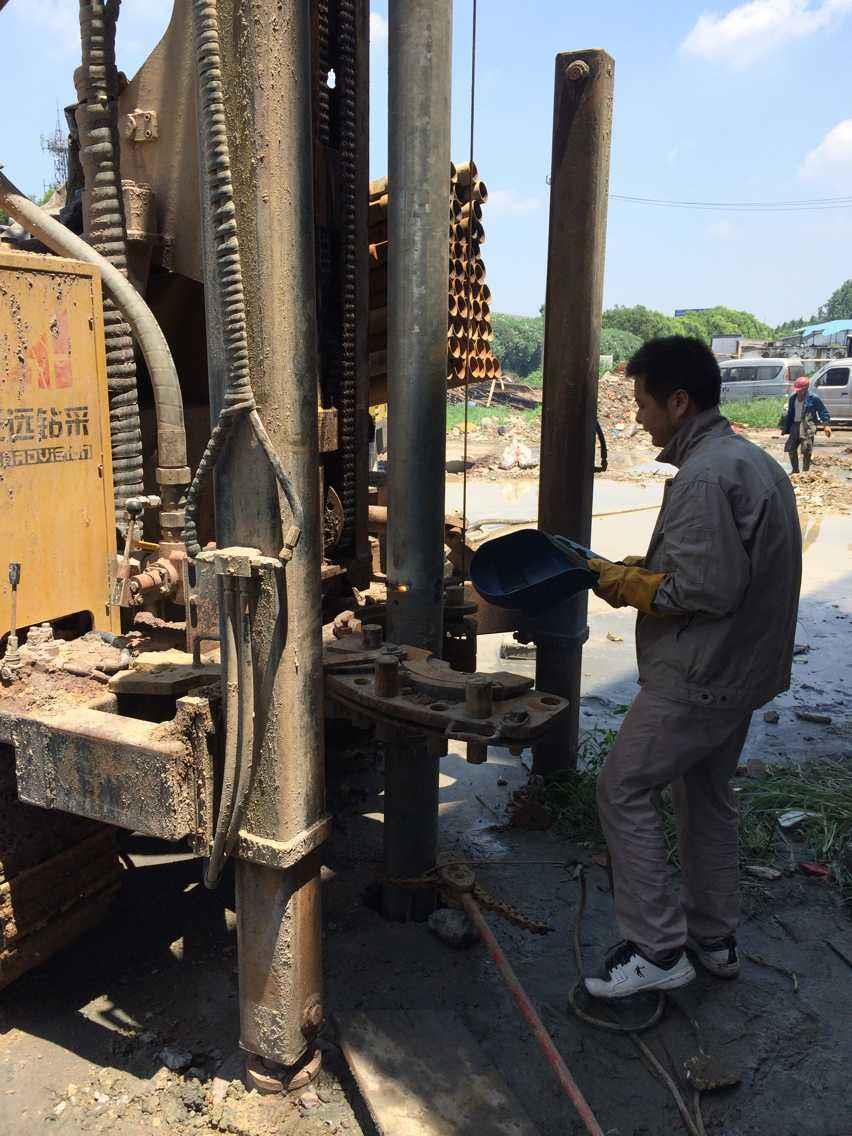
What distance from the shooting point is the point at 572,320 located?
399cm

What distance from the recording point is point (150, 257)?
141 inches

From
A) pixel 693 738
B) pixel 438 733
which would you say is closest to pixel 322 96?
pixel 438 733

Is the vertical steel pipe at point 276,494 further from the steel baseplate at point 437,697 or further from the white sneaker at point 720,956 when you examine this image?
the white sneaker at point 720,956

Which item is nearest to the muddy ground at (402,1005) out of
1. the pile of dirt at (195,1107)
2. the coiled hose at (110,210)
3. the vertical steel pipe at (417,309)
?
the pile of dirt at (195,1107)

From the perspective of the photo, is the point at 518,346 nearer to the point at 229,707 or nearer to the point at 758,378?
the point at 758,378

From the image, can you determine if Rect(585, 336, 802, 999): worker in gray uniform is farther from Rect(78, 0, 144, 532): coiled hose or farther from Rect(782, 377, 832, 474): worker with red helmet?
Rect(782, 377, 832, 474): worker with red helmet

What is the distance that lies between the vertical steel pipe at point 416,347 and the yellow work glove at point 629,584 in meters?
0.57

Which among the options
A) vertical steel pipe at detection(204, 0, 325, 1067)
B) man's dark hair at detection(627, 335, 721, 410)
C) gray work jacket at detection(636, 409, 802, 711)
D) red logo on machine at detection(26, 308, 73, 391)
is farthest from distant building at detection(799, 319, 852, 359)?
vertical steel pipe at detection(204, 0, 325, 1067)

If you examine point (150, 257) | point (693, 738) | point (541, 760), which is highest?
point (150, 257)

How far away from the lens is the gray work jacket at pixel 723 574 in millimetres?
2684

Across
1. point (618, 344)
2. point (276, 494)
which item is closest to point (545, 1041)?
point (276, 494)

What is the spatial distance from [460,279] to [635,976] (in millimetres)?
2834

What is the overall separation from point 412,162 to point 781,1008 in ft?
9.36

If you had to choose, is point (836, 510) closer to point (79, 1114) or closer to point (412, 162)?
point (412, 162)
